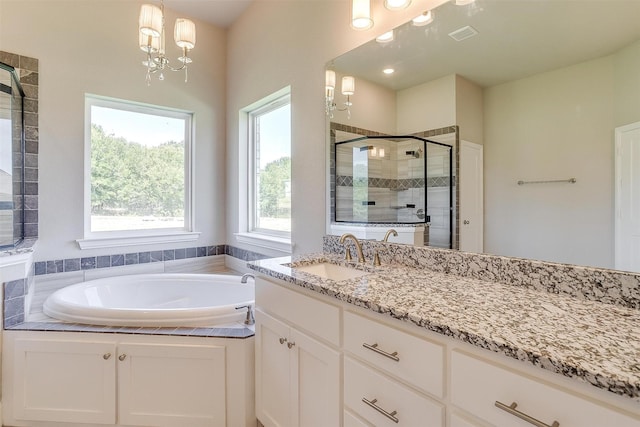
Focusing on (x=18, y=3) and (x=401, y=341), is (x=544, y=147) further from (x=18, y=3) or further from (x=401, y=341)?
(x=18, y=3)

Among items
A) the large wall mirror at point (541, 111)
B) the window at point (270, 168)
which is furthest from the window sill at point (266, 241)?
the large wall mirror at point (541, 111)

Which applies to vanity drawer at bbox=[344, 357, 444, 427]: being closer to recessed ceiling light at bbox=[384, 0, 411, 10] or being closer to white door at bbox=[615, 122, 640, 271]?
white door at bbox=[615, 122, 640, 271]

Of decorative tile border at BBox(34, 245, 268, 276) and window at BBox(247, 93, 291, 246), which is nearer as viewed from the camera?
decorative tile border at BBox(34, 245, 268, 276)

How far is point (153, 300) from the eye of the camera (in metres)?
2.48

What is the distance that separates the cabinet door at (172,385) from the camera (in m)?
1.60

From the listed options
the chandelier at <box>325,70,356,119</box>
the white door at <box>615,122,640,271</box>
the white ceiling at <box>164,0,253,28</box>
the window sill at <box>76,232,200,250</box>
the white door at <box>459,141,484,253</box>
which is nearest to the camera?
the white door at <box>615,122,640,271</box>

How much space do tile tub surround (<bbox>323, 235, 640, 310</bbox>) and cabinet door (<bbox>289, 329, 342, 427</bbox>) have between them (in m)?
0.62

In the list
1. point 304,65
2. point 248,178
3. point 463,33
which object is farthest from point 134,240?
point 463,33

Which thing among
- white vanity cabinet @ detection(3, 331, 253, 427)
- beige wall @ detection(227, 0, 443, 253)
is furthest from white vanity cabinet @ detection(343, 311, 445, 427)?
beige wall @ detection(227, 0, 443, 253)

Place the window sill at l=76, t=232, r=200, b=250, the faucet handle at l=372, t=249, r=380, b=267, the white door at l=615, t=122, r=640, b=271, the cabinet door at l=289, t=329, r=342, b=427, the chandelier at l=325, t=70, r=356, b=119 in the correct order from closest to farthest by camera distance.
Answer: the white door at l=615, t=122, r=640, b=271, the cabinet door at l=289, t=329, r=342, b=427, the faucet handle at l=372, t=249, r=380, b=267, the chandelier at l=325, t=70, r=356, b=119, the window sill at l=76, t=232, r=200, b=250

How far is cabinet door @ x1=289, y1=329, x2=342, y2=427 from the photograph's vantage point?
1.12 metres

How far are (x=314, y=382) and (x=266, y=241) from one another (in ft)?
4.86

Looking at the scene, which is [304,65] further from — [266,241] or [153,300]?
[153,300]

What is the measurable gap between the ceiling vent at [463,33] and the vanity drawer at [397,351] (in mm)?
1266
